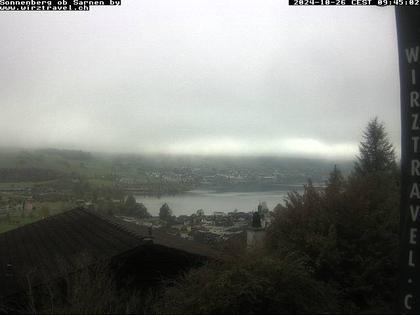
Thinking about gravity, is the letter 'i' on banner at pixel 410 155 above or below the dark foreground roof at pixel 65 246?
above

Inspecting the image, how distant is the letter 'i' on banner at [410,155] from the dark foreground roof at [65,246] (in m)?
8.10

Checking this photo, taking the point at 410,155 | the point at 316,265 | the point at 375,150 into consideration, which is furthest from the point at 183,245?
the point at 375,150

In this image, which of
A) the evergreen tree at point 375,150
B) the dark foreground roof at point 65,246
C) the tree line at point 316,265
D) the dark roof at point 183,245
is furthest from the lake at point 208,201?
the tree line at point 316,265

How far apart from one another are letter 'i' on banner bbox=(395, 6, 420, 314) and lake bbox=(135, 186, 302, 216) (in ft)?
125

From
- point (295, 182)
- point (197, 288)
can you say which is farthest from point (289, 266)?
point (295, 182)

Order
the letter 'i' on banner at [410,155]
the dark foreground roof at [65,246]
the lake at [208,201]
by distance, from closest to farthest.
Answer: the letter 'i' on banner at [410,155], the dark foreground roof at [65,246], the lake at [208,201]

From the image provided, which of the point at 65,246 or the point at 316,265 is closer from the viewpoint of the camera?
the point at 316,265

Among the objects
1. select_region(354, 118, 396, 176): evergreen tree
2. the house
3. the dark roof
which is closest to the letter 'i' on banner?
the dark roof

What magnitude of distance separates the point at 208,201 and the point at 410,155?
160 feet

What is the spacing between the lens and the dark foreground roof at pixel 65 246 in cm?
1190

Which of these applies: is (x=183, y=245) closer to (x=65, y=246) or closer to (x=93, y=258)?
(x=93, y=258)

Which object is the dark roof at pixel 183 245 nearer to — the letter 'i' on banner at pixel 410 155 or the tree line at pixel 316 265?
the tree line at pixel 316 265

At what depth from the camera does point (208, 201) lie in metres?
53.8

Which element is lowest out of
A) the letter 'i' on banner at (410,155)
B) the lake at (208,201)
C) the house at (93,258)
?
the lake at (208,201)
